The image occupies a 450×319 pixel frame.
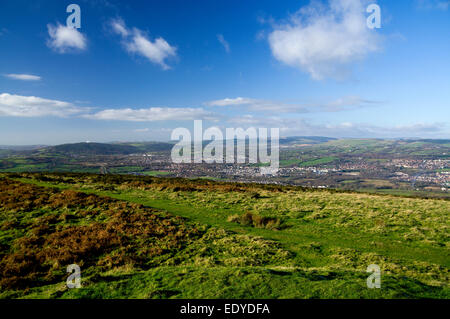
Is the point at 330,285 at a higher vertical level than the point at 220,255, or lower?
higher

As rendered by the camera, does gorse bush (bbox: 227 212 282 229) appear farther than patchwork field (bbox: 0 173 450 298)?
Yes

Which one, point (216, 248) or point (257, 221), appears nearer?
point (216, 248)

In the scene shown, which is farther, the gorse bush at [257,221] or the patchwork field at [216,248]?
the gorse bush at [257,221]
